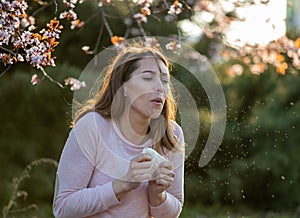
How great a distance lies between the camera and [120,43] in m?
4.64

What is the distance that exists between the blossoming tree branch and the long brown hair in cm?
34

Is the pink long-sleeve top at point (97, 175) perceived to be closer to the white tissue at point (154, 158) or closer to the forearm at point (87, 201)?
the forearm at point (87, 201)

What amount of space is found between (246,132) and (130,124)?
17.1 ft

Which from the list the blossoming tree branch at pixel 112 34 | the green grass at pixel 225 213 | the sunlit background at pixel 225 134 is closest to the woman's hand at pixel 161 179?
the blossoming tree branch at pixel 112 34

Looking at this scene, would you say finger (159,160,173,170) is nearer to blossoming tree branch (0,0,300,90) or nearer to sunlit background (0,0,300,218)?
blossoming tree branch (0,0,300,90)

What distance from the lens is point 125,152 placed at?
2.83 meters

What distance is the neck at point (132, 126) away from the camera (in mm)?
2836

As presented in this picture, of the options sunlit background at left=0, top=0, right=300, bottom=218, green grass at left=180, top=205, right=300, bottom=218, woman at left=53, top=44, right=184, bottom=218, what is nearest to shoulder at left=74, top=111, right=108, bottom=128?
woman at left=53, top=44, right=184, bottom=218

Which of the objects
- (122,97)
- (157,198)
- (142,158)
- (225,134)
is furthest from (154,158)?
(225,134)

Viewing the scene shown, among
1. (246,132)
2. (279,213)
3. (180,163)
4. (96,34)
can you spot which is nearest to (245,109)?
(246,132)

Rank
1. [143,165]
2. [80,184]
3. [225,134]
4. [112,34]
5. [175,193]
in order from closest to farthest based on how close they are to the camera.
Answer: [143,165] < [80,184] < [175,193] < [112,34] < [225,134]

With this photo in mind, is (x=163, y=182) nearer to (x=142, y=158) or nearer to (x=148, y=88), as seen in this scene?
(x=142, y=158)

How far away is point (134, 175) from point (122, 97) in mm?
318

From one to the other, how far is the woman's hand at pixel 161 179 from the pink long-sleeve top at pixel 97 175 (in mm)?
61
